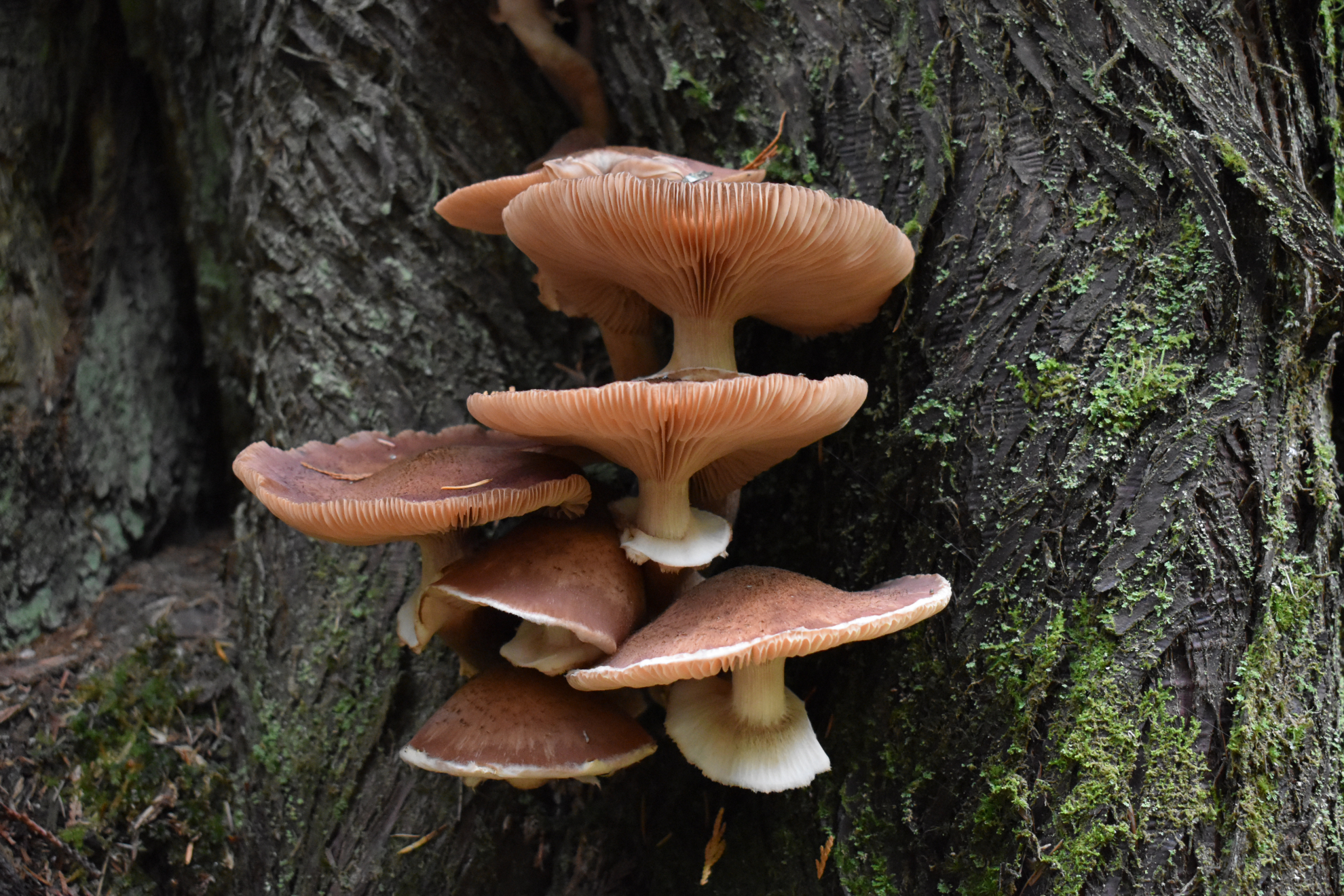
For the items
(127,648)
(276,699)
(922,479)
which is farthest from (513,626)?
(127,648)

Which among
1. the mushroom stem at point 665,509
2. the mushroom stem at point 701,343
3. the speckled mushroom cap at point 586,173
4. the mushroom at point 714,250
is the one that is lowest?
the mushroom stem at point 665,509

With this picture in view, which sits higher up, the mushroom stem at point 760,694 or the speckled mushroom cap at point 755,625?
the speckled mushroom cap at point 755,625

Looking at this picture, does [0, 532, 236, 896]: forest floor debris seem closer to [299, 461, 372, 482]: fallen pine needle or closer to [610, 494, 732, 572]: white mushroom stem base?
[299, 461, 372, 482]: fallen pine needle

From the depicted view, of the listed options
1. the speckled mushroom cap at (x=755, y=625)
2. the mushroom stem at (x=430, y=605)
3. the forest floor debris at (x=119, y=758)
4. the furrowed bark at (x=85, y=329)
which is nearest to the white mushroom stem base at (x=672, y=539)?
the speckled mushroom cap at (x=755, y=625)

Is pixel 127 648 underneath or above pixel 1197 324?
underneath

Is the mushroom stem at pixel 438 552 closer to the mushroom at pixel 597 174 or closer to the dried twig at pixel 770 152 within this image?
the mushroom at pixel 597 174

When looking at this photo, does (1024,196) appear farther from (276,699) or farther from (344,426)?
(276,699)

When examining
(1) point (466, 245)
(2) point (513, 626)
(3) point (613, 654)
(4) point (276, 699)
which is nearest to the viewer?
(3) point (613, 654)
